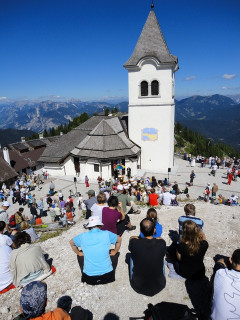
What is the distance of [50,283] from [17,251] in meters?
1.83

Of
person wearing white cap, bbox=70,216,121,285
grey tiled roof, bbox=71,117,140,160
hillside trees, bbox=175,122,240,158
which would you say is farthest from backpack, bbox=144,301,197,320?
hillside trees, bbox=175,122,240,158

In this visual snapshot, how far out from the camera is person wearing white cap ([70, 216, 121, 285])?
535 cm

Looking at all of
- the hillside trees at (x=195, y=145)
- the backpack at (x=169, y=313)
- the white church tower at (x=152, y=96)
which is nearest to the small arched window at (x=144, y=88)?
the white church tower at (x=152, y=96)

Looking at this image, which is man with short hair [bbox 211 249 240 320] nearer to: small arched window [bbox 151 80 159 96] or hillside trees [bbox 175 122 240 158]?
small arched window [bbox 151 80 159 96]

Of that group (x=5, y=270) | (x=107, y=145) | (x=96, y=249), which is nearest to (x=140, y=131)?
(x=107, y=145)

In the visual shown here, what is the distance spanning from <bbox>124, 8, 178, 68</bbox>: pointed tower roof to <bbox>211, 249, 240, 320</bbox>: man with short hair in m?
25.4

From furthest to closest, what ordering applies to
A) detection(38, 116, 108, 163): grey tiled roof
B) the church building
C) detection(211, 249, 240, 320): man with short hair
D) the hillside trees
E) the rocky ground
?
the hillside trees → detection(38, 116, 108, 163): grey tiled roof → the church building → the rocky ground → detection(211, 249, 240, 320): man with short hair

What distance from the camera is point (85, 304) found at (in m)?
5.89

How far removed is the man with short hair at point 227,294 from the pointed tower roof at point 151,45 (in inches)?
1000

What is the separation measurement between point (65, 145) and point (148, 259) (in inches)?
1147

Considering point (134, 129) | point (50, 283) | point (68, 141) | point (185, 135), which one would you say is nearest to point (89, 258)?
point (50, 283)

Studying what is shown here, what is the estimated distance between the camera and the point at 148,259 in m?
5.01

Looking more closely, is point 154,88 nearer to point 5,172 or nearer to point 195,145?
point 5,172

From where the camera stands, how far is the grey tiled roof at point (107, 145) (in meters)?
27.1
